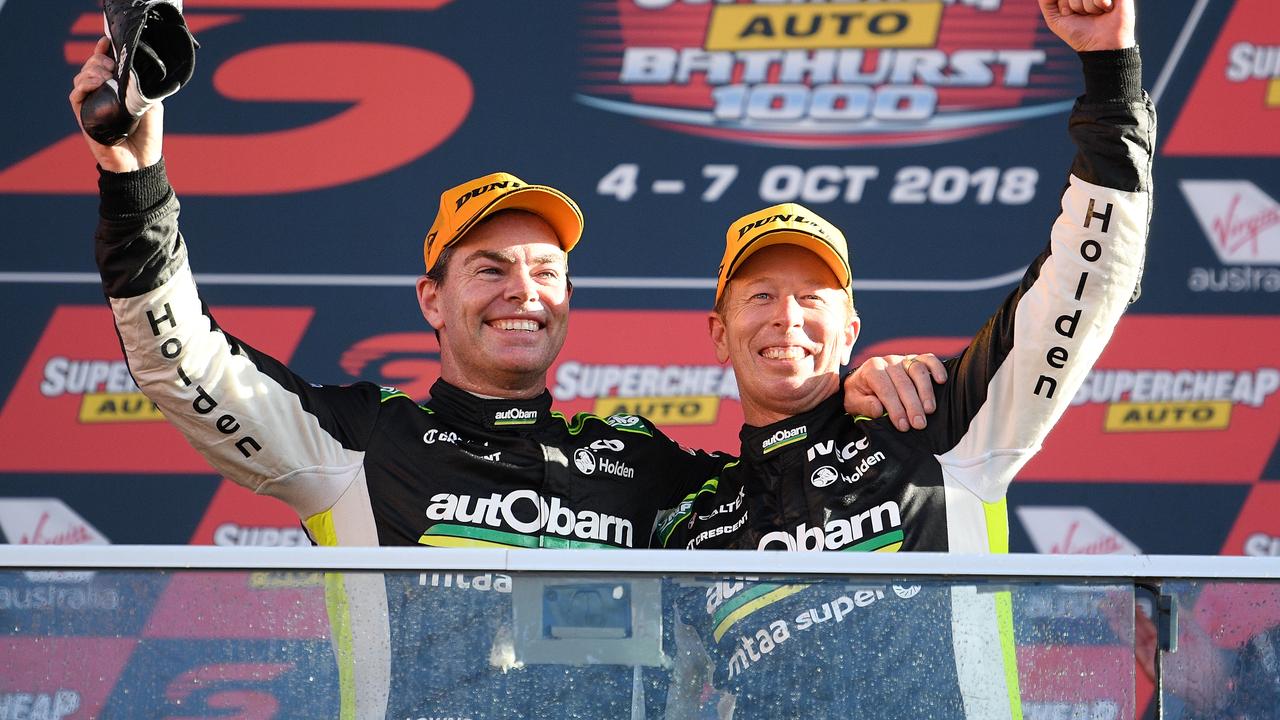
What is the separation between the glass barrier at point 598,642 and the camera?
1140mm

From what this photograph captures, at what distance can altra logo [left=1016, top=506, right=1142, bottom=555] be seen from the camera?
10.0 ft

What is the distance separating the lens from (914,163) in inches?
123

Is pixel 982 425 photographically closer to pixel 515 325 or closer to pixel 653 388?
pixel 515 325

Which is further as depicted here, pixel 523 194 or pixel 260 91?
pixel 260 91

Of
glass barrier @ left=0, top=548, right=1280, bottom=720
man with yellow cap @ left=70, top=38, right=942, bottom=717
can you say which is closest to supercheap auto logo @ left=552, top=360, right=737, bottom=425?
man with yellow cap @ left=70, top=38, right=942, bottom=717

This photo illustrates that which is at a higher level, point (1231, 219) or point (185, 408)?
point (1231, 219)

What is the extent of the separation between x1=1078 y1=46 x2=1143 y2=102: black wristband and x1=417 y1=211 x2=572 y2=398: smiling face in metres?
0.87

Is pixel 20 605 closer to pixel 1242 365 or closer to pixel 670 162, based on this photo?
pixel 670 162

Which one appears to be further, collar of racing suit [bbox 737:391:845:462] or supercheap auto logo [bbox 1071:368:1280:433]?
supercheap auto logo [bbox 1071:368:1280:433]

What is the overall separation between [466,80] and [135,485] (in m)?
1.19

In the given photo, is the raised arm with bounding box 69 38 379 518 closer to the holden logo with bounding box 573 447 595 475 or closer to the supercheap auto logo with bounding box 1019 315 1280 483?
the holden logo with bounding box 573 447 595 475

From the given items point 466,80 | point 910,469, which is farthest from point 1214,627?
point 466,80

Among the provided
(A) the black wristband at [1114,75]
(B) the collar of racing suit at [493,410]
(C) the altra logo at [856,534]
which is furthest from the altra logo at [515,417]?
(A) the black wristband at [1114,75]

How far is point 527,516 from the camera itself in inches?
77.2
